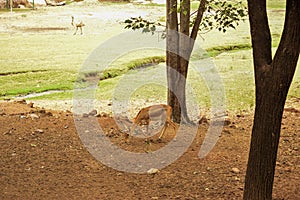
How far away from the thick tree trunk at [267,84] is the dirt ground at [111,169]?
801mm

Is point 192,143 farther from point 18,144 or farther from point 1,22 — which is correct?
point 1,22

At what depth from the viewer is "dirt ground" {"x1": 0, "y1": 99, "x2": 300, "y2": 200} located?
210 inches

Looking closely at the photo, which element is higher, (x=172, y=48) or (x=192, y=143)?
(x=172, y=48)

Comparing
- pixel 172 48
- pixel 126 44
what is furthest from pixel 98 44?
pixel 172 48

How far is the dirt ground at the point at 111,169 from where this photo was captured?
5340mm

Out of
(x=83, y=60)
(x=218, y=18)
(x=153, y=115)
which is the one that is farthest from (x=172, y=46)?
(x=83, y=60)

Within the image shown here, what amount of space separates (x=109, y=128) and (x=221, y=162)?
1.99 meters

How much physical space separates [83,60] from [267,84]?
542 inches

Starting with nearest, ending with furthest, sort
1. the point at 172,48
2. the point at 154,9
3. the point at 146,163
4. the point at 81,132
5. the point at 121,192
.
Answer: the point at 121,192
the point at 146,163
the point at 81,132
the point at 172,48
the point at 154,9

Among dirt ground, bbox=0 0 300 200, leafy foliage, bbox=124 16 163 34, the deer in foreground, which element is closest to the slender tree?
leafy foliage, bbox=124 16 163 34

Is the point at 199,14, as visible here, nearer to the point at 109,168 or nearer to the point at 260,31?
the point at 109,168

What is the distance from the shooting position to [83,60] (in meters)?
17.6

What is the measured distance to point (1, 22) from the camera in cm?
2589

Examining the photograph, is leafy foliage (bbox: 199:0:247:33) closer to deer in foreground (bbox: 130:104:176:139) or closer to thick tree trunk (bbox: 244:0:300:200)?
deer in foreground (bbox: 130:104:176:139)
